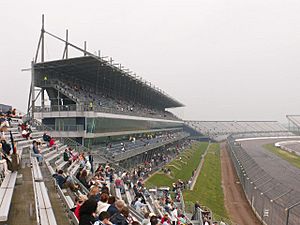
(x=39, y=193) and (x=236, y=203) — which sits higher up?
(x=39, y=193)

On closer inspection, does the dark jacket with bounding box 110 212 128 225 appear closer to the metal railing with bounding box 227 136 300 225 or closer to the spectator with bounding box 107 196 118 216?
the spectator with bounding box 107 196 118 216

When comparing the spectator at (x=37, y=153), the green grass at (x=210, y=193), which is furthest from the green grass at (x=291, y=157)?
the spectator at (x=37, y=153)

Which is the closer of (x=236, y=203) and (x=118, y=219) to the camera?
(x=118, y=219)

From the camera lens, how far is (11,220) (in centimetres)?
624

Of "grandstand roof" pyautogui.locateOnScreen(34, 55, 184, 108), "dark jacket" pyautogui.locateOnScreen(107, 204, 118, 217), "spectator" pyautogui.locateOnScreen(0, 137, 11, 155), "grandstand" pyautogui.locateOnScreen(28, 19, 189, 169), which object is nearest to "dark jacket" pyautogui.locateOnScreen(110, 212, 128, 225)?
"dark jacket" pyautogui.locateOnScreen(107, 204, 118, 217)

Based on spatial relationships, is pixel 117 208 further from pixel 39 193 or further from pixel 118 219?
pixel 39 193

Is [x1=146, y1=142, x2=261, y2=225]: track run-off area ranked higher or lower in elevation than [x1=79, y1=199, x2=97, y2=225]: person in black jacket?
lower

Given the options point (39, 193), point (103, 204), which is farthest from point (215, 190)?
point (103, 204)

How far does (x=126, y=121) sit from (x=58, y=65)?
10499mm

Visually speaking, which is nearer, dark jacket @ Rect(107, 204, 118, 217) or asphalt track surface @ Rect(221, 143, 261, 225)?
dark jacket @ Rect(107, 204, 118, 217)

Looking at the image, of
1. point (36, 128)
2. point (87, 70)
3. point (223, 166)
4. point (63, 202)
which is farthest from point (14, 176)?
point (223, 166)

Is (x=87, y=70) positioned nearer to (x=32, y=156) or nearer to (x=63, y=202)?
(x=32, y=156)

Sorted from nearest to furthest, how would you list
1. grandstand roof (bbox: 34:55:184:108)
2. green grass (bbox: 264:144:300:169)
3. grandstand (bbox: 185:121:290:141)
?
grandstand roof (bbox: 34:55:184:108) → green grass (bbox: 264:144:300:169) → grandstand (bbox: 185:121:290:141)

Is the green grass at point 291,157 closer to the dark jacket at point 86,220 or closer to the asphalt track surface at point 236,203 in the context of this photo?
the asphalt track surface at point 236,203
